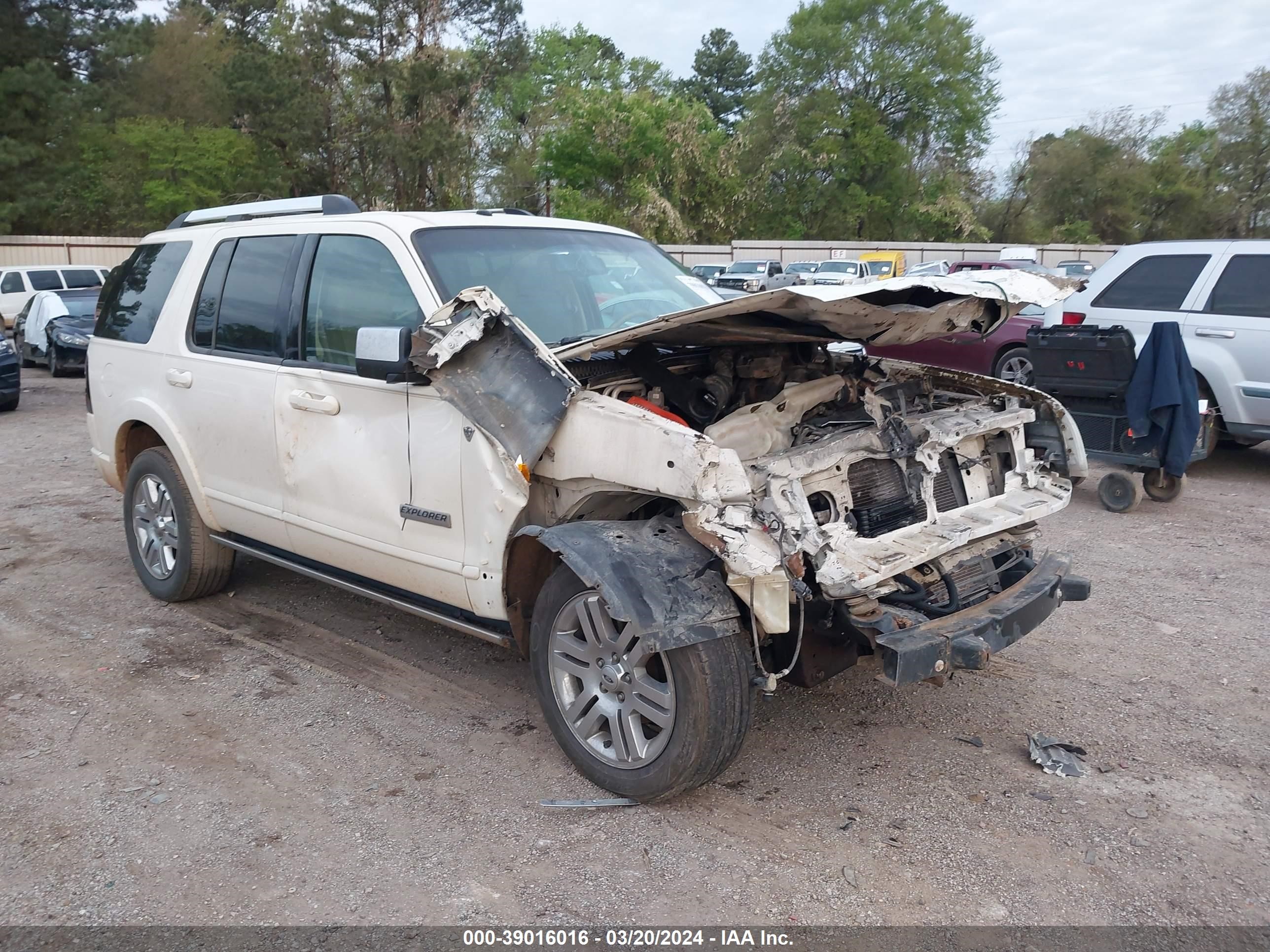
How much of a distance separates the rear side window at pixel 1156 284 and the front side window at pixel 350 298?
274 inches

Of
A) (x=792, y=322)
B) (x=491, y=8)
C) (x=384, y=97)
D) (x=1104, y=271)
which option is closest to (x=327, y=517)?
(x=792, y=322)

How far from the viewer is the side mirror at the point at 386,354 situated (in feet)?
11.9

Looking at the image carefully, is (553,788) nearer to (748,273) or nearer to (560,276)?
(560,276)

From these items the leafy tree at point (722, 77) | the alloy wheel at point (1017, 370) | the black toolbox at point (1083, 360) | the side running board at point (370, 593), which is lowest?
the side running board at point (370, 593)

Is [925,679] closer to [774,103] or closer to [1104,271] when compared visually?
[1104,271]

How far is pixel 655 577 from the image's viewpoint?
3168 millimetres

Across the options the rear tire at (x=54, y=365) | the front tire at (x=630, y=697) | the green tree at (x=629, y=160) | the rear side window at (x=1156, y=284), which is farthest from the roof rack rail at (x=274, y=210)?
the green tree at (x=629, y=160)

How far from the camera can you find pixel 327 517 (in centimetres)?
433

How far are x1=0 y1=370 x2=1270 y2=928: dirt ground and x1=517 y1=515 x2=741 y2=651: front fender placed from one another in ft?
2.43

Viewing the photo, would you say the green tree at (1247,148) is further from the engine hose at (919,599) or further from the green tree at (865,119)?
the engine hose at (919,599)

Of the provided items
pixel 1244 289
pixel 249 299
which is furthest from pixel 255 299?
pixel 1244 289

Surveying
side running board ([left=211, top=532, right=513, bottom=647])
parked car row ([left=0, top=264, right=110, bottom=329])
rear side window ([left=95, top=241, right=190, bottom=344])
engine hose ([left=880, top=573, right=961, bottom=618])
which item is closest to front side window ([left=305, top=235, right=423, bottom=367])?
side running board ([left=211, top=532, right=513, bottom=647])

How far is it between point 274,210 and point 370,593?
2.19 metres

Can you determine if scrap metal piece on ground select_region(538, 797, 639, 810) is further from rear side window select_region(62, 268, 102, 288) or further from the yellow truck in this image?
the yellow truck
